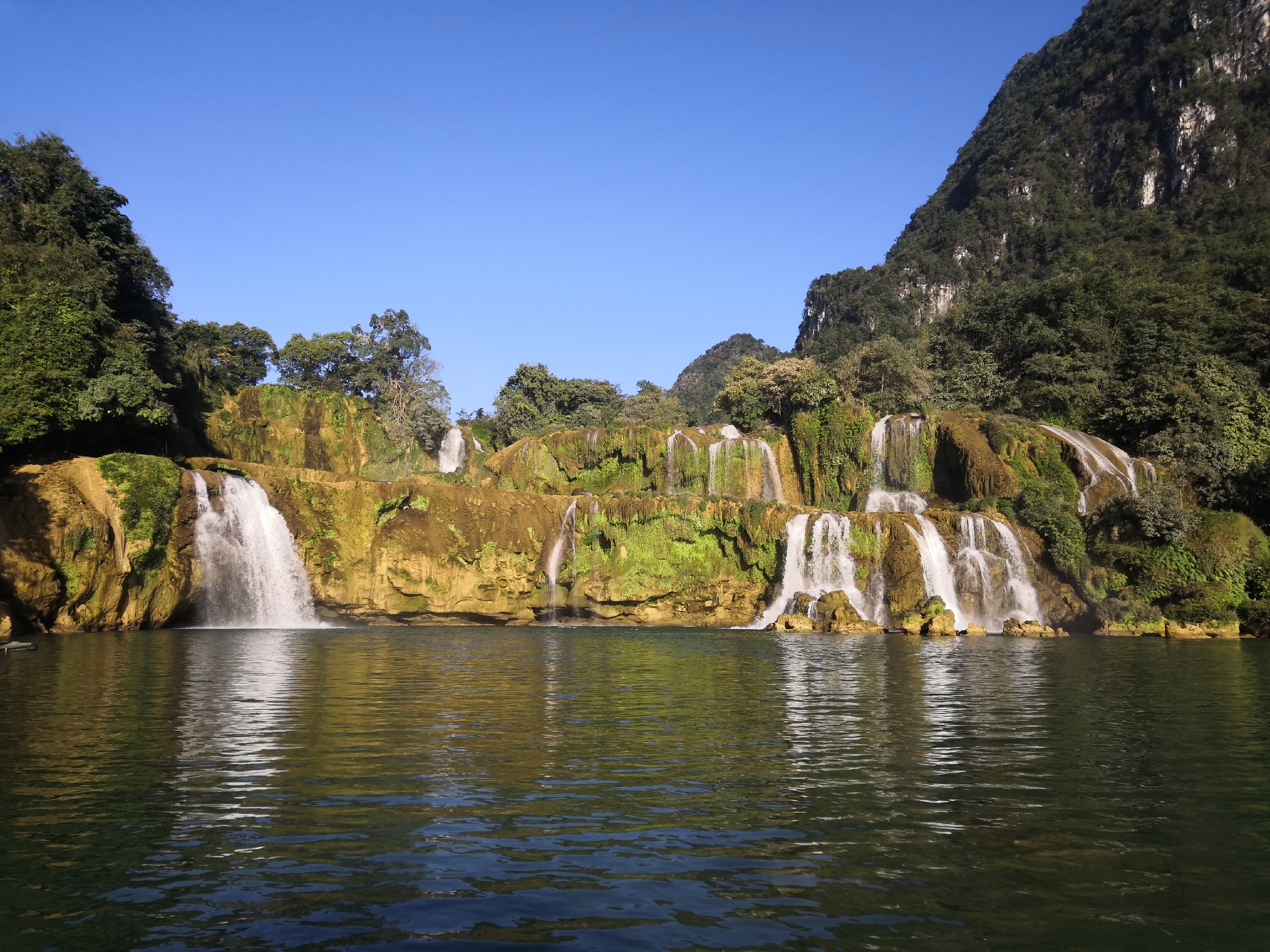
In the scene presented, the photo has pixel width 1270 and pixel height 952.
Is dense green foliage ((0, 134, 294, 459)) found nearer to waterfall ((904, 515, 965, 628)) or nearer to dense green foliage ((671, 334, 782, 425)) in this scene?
waterfall ((904, 515, 965, 628))

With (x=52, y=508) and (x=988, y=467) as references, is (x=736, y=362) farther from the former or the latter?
(x=52, y=508)

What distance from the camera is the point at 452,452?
71375mm

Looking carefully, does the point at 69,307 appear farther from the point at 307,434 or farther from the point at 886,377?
the point at 886,377

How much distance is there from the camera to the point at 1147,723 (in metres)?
13.3

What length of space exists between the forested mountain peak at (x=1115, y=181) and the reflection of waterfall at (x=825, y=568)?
42.9 metres

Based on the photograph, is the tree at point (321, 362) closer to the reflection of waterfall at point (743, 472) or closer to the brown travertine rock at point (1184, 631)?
the reflection of waterfall at point (743, 472)

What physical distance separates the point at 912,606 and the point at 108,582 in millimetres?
30422

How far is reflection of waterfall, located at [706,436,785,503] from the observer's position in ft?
169

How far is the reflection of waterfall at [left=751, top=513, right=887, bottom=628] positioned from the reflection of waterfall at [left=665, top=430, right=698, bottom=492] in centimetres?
1267

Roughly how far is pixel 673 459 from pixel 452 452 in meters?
25.4

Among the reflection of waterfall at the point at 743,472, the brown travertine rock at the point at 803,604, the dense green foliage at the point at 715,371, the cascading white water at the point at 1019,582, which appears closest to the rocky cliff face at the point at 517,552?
the brown travertine rock at the point at 803,604

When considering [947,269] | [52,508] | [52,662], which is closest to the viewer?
[52,662]

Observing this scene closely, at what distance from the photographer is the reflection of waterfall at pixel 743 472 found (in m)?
51.5

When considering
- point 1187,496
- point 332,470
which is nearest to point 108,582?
point 332,470
